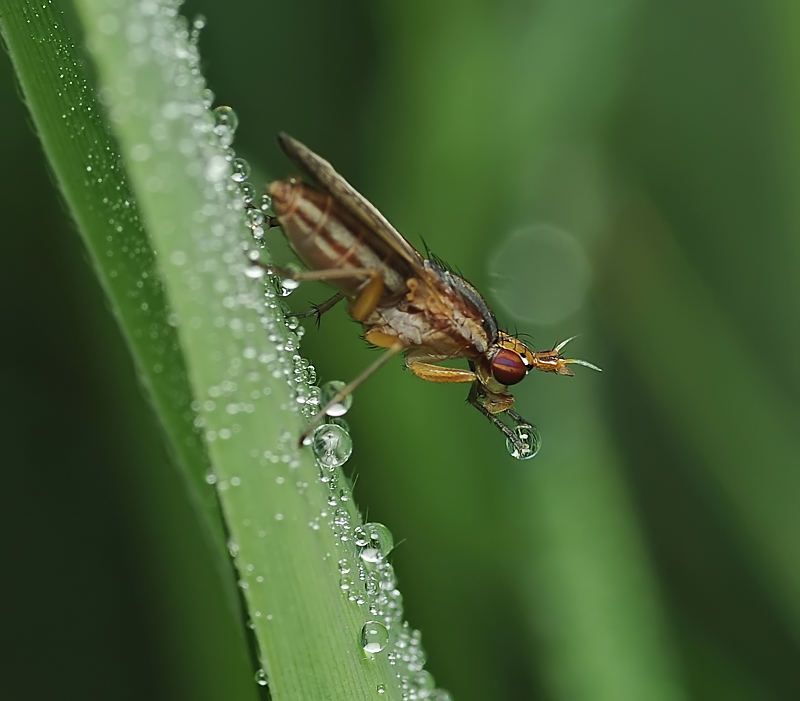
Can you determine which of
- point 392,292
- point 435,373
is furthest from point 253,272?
point 435,373

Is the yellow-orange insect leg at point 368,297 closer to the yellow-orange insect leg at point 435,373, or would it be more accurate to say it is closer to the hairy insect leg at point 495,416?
the yellow-orange insect leg at point 435,373

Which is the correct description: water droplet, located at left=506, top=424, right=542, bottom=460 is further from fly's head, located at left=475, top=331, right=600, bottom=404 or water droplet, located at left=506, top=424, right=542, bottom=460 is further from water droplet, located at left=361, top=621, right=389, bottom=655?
water droplet, located at left=361, top=621, right=389, bottom=655

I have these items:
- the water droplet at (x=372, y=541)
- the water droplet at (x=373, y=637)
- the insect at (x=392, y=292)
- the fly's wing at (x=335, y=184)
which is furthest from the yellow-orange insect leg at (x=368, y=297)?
the water droplet at (x=373, y=637)

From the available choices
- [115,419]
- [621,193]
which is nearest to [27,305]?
[115,419]

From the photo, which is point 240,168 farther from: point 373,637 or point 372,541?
point 373,637

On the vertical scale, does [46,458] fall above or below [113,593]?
above

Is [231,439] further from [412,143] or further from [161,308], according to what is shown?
[412,143]

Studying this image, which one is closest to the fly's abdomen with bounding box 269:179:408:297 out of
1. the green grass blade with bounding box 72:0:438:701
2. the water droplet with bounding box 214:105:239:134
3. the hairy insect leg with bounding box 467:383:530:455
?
the water droplet with bounding box 214:105:239:134
